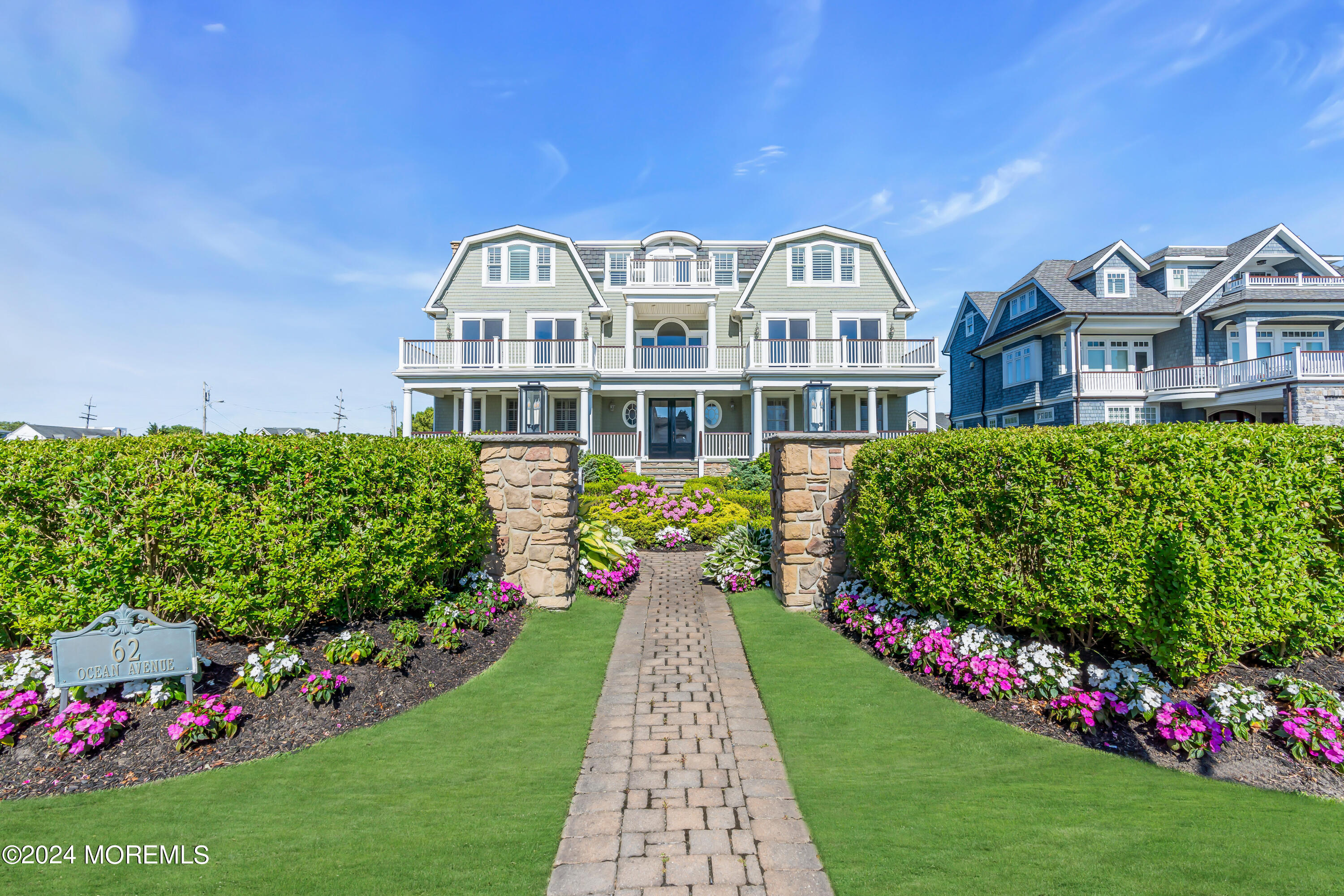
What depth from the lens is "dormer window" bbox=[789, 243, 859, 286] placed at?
71.8 feet

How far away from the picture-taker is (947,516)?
16.5 ft

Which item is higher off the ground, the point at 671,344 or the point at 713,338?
the point at 671,344

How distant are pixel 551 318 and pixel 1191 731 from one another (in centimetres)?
2051

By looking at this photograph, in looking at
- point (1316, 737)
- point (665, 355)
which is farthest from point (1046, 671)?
point (665, 355)

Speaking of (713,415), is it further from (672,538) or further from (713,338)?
(672,538)

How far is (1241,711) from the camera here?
3715 mm

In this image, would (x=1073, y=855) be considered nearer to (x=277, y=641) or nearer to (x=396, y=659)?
(x=396, y=659)

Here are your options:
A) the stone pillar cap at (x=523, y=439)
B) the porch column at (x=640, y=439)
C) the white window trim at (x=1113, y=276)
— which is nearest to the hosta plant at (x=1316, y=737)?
the stone pillar cap at (x=523, y=439)

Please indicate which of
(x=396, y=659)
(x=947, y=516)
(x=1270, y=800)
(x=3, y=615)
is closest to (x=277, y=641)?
(x=396, y=659)

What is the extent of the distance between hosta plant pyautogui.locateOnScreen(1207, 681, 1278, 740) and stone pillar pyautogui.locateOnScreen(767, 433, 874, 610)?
390cm

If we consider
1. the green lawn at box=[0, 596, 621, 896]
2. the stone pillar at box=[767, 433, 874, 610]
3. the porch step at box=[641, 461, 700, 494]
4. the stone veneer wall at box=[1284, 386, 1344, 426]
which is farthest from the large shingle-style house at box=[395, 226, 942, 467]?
the green lawn at box=[0, 596, 621, 896]

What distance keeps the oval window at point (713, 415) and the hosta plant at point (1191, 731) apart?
1906 cm

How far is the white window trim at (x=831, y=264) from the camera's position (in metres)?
21.9

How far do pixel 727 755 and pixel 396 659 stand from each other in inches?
113
